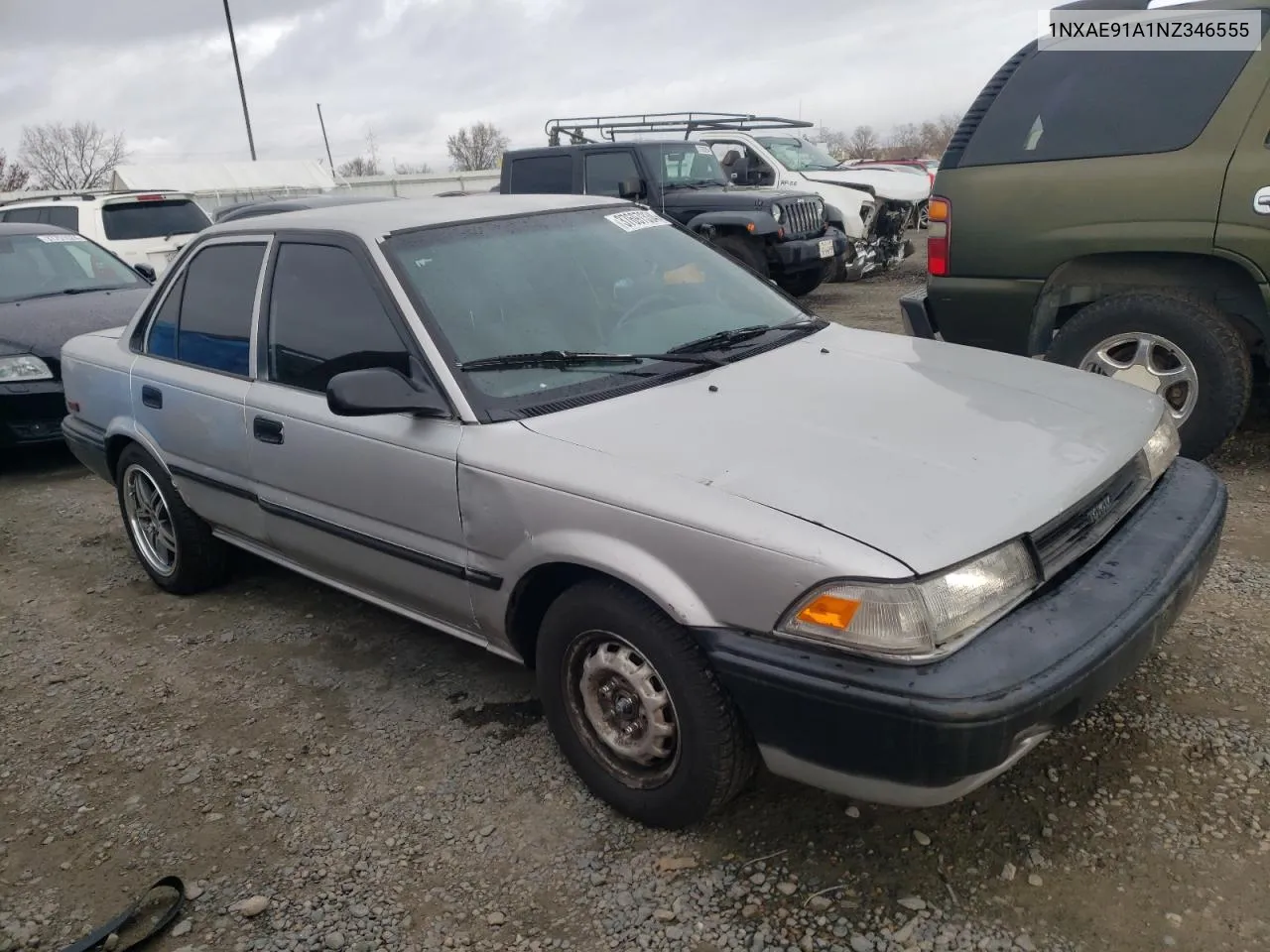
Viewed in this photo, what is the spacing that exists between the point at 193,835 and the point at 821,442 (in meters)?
2.01

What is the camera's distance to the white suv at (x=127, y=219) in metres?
10.7

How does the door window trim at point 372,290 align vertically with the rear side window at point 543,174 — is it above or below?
below

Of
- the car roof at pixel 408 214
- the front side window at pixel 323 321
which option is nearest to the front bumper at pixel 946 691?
the front side window at pixel 323 321

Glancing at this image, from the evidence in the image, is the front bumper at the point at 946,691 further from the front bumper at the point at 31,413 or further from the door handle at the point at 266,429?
the front bumper at the point at 31,413

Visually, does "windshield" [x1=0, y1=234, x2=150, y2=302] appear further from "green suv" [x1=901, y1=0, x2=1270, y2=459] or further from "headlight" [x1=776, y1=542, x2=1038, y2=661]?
"headlight" [x1=776, y1=542, x2=1038, y2=661]

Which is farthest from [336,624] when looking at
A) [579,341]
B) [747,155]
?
[747,155]

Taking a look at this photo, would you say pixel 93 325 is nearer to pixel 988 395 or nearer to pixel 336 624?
pixel 336 624

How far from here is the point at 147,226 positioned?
11.0 m

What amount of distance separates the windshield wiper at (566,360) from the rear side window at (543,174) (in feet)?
24.7

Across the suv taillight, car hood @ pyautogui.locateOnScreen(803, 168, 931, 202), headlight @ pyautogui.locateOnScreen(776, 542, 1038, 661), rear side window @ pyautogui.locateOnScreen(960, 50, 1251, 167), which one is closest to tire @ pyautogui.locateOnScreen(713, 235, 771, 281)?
car hood @ pyautogui.locateOnScreen(803, 168, 931, 202)

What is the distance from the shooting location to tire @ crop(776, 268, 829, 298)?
9.99 metres

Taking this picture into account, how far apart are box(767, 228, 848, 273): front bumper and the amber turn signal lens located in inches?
308

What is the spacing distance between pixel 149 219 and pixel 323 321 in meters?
9.18

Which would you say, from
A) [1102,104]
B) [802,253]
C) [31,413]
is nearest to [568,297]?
[1102,104]
